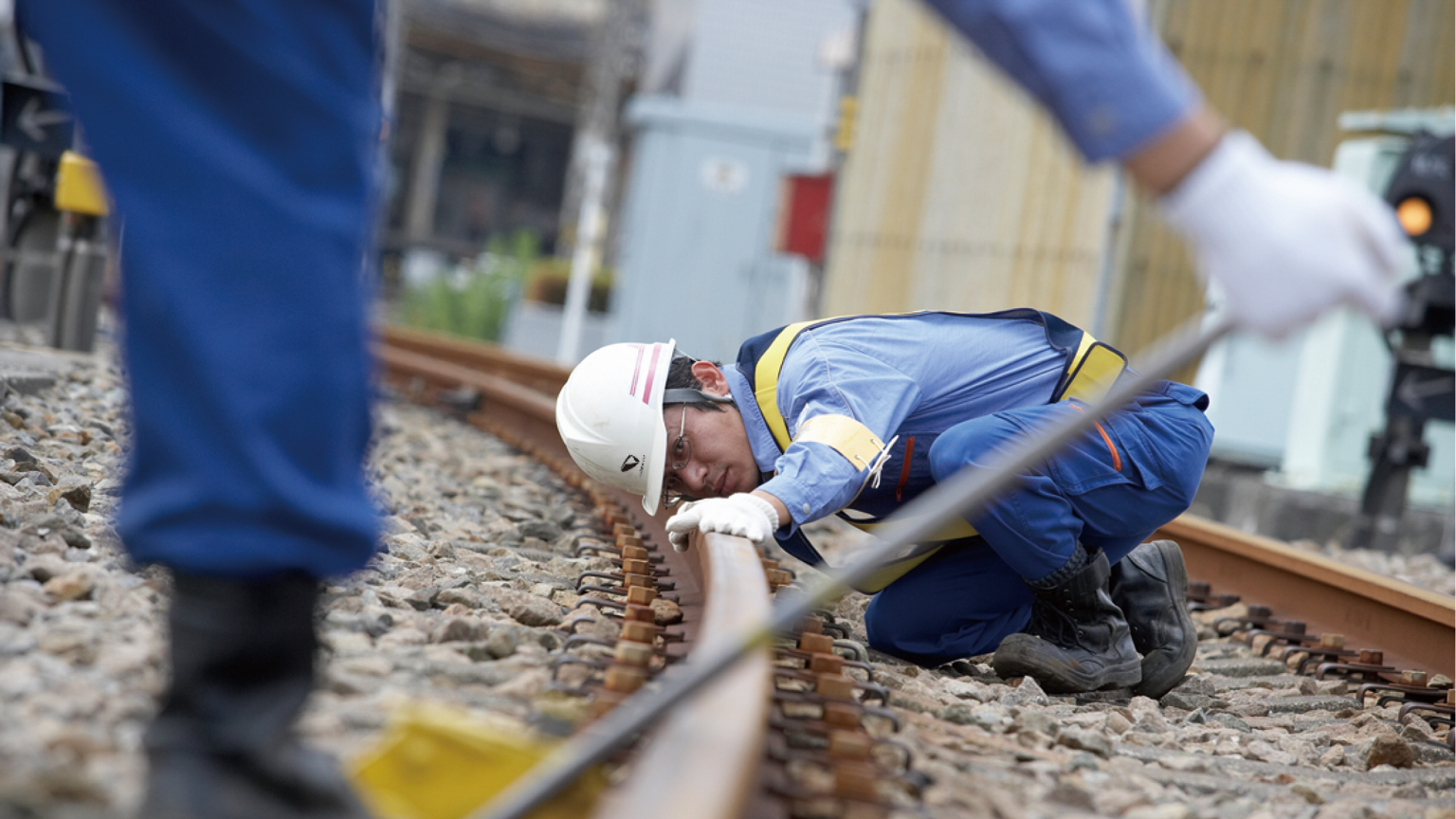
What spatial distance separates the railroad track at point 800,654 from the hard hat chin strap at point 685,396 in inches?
13.9

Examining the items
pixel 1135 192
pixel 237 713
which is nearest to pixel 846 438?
pixel 237 713

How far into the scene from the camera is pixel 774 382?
3275 millimetres

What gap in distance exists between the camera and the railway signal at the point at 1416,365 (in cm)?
665

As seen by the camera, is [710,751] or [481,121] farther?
[481,121]

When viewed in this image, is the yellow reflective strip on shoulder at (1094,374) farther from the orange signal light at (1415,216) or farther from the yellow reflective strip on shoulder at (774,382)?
the orange signal light at (1415,216)

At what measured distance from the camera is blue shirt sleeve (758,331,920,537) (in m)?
2.86

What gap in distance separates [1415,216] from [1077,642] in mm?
4580

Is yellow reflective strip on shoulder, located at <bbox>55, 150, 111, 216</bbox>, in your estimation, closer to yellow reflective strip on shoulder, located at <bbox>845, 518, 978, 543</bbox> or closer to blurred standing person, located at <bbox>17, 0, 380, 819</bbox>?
yellow reflective strip on shoulder, located at <bbox>845, 518, 978, 543</bbox>

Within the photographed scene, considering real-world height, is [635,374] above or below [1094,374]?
below

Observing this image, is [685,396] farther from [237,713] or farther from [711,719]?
[237,713]

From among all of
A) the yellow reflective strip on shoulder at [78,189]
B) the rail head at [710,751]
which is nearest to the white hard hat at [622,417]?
the rail head at [710,751]

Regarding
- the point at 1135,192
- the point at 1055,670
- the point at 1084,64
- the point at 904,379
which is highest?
the point at 1135,192

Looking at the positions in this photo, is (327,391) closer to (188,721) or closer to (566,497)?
(188,721)

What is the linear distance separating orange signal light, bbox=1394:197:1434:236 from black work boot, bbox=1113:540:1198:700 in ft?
13.2
